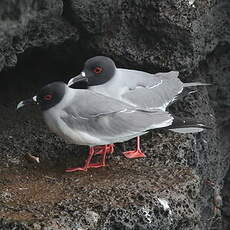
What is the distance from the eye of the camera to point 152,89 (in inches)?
178

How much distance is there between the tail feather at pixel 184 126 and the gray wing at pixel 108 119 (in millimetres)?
46

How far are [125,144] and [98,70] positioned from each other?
0.54m

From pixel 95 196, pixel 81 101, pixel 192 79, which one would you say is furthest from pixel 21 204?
pixel 192 79

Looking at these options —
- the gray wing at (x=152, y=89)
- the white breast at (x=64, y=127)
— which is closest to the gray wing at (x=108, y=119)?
the white breast at (x=64, y=127)

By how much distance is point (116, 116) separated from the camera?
414cm

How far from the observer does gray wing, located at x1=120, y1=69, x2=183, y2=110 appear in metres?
4.42

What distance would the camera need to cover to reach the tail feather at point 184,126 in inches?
166

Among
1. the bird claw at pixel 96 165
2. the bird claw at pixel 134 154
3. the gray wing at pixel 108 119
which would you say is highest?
the gray wing at pixel 108 119

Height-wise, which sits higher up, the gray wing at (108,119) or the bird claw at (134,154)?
the gray wing at (108,119)

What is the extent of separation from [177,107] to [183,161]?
71 cm

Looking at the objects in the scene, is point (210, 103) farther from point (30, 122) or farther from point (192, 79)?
point (30, 122)

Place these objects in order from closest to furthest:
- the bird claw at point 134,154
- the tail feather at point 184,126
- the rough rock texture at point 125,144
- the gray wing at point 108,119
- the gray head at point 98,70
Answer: the rough rock texture at point 125,144 < the gray wing at point 108,119 < the tail feather at point 184,126 < the bird claw at point 134,154 < the gray head at point 98,70

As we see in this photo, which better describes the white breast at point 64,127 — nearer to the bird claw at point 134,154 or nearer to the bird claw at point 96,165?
the bird claw at point 96,165

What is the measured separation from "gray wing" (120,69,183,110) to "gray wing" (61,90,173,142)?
0.23 meters
